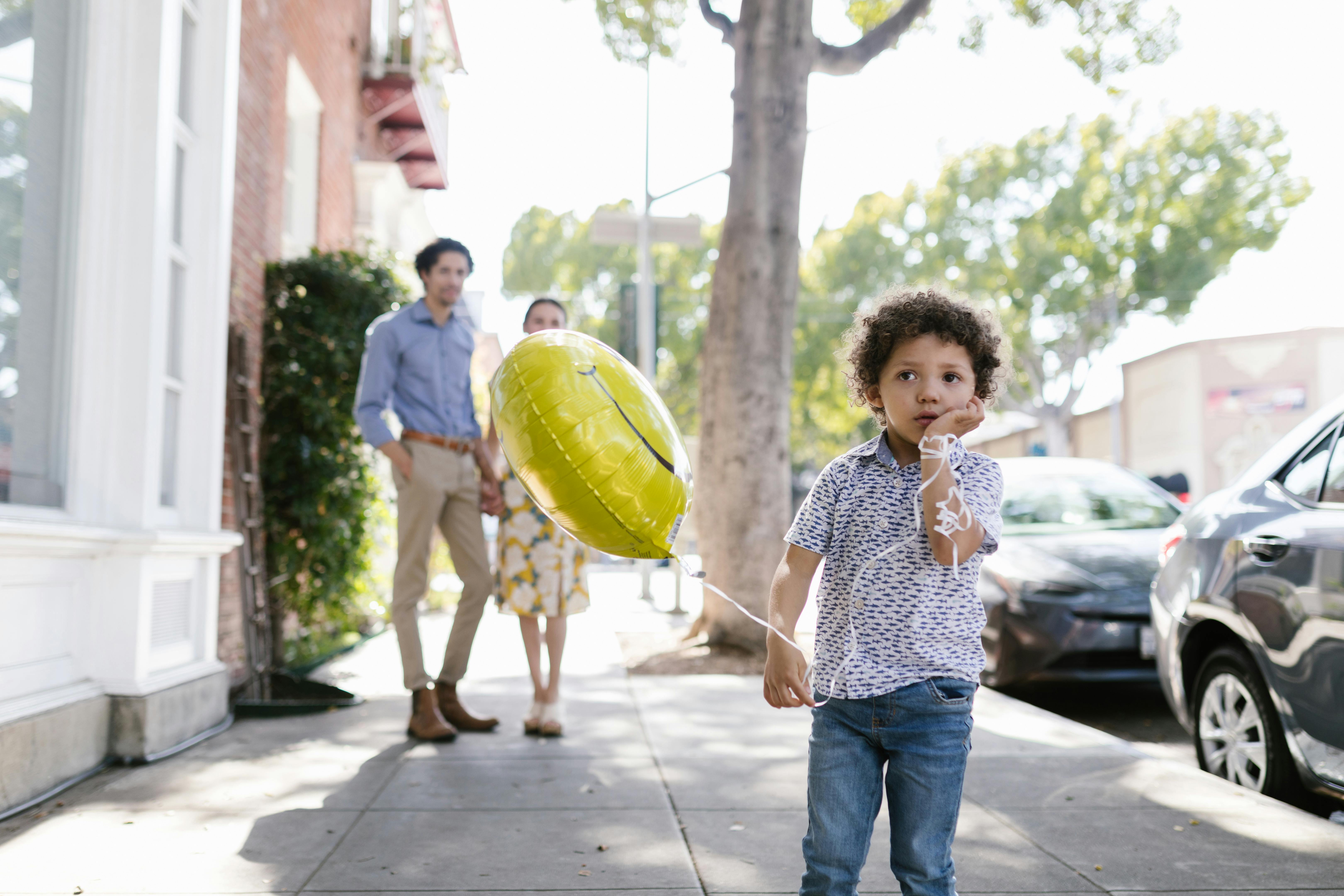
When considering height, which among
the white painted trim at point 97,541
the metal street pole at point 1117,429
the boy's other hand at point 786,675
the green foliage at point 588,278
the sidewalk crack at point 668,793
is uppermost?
the green foliage at point 588,278

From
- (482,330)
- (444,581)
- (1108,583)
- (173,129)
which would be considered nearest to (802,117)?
(1108,583)

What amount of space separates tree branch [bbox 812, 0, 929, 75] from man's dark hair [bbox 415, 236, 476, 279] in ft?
14.5

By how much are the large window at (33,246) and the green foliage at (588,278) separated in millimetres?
30348

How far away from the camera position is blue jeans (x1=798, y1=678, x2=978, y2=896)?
219 cm

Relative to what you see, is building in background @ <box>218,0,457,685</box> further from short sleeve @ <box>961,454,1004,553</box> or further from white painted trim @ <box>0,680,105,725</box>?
short sleeve @ <box>961,454,1004,553</box>

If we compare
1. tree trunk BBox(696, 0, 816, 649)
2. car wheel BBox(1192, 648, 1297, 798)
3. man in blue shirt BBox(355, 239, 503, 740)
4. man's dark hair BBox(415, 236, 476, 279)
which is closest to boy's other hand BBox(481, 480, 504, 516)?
man in blue shirt BBox(355, 239, 503, 740)

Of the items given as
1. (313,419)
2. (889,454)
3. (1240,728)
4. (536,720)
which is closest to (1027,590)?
(1240,728)

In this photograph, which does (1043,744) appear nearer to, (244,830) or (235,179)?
(244,830)

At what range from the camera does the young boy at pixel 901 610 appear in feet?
7.21

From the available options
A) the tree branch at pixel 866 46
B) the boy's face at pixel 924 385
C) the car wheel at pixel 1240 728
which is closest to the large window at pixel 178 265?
the boy's face at pixel 924 385

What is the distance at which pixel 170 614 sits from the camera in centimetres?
479

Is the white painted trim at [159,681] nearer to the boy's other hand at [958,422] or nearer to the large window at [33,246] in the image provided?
the large window at [33,246]

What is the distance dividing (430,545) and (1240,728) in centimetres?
361

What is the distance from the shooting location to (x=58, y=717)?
387cm
